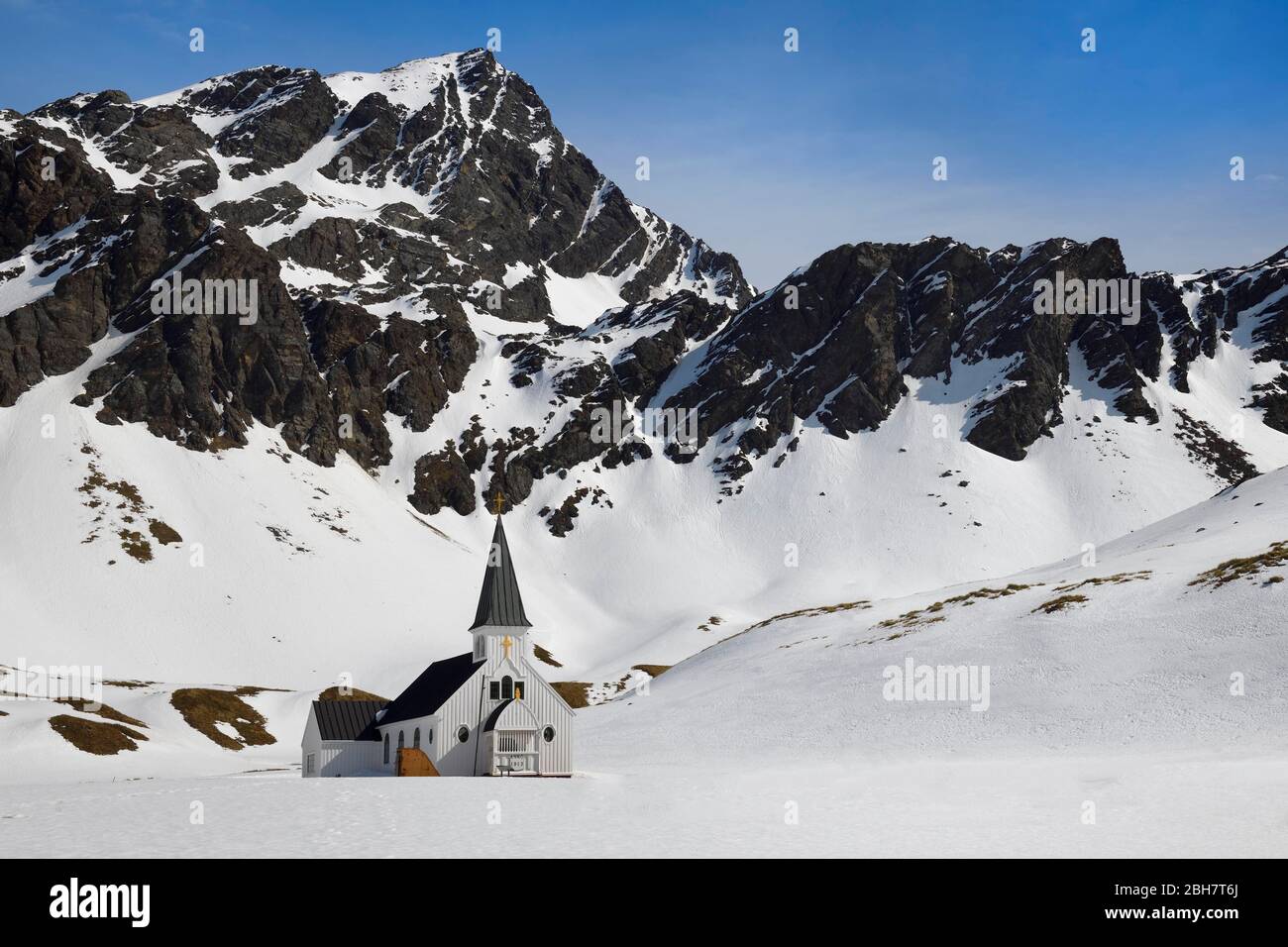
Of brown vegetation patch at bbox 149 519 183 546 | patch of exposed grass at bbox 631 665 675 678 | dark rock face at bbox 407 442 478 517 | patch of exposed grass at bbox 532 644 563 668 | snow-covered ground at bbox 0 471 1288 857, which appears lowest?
snow-covered ground at bbox 0 471 1288 857

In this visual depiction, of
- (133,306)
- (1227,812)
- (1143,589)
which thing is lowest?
(1227,812)

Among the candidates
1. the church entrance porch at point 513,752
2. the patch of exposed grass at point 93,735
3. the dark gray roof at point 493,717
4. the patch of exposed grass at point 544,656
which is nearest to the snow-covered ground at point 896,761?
the patch of exposed grass at point 93,735

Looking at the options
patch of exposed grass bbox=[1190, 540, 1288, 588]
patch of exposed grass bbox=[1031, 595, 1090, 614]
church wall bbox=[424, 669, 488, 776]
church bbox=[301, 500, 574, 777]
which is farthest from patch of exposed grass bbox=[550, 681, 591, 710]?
patch of exposed grass bbox=[1190, 540, 1288, 588]

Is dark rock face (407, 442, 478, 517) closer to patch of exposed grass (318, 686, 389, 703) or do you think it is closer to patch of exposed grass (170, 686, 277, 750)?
patch of exposed grass (318, 686, 389, 703)

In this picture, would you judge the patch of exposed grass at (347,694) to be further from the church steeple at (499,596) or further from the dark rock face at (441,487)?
the dark rock face at (441,487)

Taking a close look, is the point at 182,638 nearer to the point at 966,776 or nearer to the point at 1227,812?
the point at 966,776

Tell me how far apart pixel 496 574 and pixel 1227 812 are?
129 feet

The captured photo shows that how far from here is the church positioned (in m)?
59.3

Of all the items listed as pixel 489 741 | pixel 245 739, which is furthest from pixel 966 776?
pixel 245 739

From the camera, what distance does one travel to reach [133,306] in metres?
184

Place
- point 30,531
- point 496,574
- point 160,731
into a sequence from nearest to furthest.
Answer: point 496,574 < point 160,731 < point 30,531

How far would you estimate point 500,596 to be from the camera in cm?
6438

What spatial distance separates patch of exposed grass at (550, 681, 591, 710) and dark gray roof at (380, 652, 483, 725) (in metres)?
58.4
